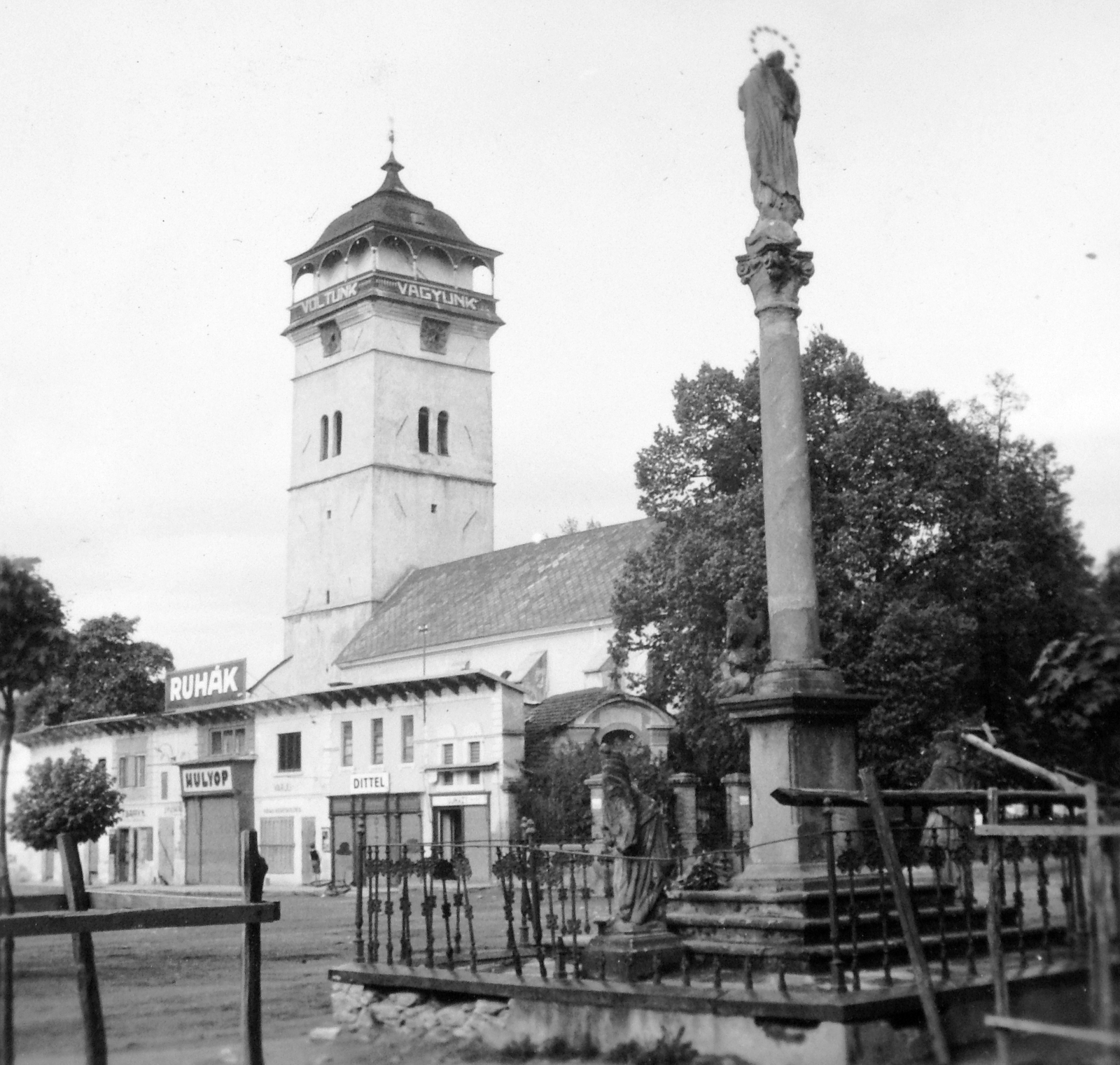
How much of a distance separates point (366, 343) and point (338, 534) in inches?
314

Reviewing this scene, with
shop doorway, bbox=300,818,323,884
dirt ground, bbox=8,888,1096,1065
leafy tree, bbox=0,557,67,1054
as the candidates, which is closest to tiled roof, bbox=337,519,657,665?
shop doorway, bbox=300,818,323,884

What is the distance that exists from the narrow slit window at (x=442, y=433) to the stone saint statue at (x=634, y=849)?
5130 centimetres

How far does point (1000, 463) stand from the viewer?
31172 mm

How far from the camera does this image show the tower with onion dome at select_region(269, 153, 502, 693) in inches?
2406

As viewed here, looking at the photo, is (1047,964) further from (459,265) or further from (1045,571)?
(459,265)

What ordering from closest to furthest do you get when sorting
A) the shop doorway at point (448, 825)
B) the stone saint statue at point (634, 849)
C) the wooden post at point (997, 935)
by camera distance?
the wooden post at point (997, 935)
the stone saint statue at point (634, 849)
the shop doorway at point (448, 825)

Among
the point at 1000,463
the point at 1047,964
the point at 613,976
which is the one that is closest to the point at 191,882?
the point at 1000,463

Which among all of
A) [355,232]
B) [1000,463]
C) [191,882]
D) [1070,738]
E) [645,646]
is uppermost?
[355,232]

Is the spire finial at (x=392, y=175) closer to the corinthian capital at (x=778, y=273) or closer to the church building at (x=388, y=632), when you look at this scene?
the church building at (x=388, y=632)

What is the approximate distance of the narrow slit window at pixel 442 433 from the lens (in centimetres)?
6359

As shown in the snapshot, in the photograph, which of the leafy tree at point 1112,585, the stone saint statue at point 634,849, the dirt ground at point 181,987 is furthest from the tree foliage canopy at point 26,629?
the leafy tree at point 1112,585

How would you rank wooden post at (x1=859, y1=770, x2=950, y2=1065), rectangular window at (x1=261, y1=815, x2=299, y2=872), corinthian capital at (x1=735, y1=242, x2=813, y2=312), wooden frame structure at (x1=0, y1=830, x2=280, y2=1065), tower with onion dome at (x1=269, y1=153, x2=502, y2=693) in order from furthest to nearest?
tower with onion dome at (x1=269, y1=153, x2=502, y2=693), rectangular window at (x1=261, y1=815, x2=299, y2=872), corinthian capital at (x1=735, y1=242, x2=813, y2=312), wooden post at (x1=859, y1=770, x2=950, y2=1065), wooden frame structure at (x1=0, y1=830, x2=280, y2=1065)

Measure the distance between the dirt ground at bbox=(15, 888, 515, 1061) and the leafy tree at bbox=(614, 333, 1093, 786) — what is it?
24.8ft

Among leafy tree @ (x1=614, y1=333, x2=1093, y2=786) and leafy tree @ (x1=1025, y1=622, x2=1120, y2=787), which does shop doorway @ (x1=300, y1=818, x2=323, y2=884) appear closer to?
leafy tree @ (x1=614, y1=333, x2=1093, y2=786)
